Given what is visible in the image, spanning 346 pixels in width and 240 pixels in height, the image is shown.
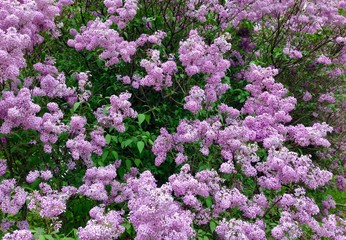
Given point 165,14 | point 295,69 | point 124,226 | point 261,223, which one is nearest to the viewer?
point 124,226

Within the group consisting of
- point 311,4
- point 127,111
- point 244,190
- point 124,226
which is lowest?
point 244,190

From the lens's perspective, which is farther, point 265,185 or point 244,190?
point 244,190

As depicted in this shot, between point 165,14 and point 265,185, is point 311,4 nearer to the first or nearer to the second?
point 165,14

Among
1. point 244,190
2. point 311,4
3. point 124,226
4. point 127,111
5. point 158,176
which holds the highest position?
point 311,4

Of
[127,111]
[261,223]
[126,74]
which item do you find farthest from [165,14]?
[261,223]

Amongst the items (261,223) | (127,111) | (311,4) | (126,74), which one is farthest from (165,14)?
(261,223)

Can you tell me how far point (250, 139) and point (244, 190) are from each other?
0.58m

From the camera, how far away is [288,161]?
371 cm

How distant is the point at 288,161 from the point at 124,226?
5.10ft

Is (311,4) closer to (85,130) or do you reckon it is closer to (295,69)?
(295,69)

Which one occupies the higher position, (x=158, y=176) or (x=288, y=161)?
(x=288, y=161)

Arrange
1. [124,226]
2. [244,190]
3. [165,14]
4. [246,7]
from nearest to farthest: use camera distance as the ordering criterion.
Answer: [124,226] → [244,190] → [165,14] → [246,7]

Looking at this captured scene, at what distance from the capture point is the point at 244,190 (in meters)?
4.36

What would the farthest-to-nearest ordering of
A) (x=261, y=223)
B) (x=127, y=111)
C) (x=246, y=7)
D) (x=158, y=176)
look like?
(x=246, y=7), (x=158, y=176), (x=127, y=111), (x=261, y=223)
